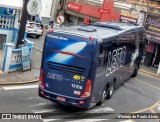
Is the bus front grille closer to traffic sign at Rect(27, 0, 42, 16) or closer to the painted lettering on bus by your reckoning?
the painted lettering on bus

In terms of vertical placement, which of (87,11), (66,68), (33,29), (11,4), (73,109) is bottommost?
(33,29)

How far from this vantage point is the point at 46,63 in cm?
1443

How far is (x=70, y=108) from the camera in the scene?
609 inches

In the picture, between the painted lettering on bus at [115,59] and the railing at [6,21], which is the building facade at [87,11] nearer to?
the railing at [6,21]

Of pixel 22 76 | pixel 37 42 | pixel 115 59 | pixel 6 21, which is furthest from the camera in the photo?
pixel 37 42

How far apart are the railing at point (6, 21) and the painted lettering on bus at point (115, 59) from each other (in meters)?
8.89

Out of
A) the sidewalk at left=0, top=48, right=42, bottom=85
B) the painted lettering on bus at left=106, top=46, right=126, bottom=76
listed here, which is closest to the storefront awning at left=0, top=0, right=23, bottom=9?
the sidewalk at left=0, top=48, right=42, bottom=85

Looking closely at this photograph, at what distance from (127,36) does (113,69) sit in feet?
9.42

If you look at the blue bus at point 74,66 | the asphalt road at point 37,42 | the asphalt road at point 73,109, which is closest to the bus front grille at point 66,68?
the blue bus at point 74,66

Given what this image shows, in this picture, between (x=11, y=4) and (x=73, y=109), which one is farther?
(x=11, y=4)

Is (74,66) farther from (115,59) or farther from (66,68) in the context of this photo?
(115,59)

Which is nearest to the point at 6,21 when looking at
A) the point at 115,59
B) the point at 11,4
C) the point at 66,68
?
the point at 11,4

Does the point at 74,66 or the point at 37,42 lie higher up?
the point at 74,66

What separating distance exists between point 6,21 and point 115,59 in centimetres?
981
